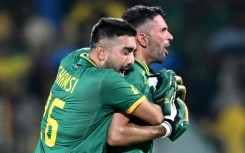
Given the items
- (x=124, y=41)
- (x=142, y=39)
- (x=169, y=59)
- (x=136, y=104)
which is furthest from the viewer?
(x=169, y=59)

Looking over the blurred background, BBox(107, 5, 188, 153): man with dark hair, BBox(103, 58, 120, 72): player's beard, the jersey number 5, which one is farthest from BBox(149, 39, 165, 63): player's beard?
the blurred background

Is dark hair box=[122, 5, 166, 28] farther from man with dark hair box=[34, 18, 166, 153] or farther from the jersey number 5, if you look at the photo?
the jersey number 5

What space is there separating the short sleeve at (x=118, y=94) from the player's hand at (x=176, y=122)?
23 centimetres

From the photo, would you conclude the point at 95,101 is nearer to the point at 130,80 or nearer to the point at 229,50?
the point at 130,80

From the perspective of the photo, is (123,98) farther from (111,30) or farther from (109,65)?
(111,30)

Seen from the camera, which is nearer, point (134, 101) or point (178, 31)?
point (134, 101)

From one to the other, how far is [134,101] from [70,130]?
38 cm

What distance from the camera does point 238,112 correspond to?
251 inches

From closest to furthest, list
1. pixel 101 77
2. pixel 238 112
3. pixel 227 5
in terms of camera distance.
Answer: pixel 101 77 → pixel 238 112 → pixel 227 5

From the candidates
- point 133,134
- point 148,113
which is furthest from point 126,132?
point 148,113

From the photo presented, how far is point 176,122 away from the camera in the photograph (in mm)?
3631

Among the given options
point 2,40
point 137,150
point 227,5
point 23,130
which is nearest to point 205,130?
point 227,5

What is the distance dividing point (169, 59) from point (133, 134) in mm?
3179

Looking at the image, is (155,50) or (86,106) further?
(155,50)
